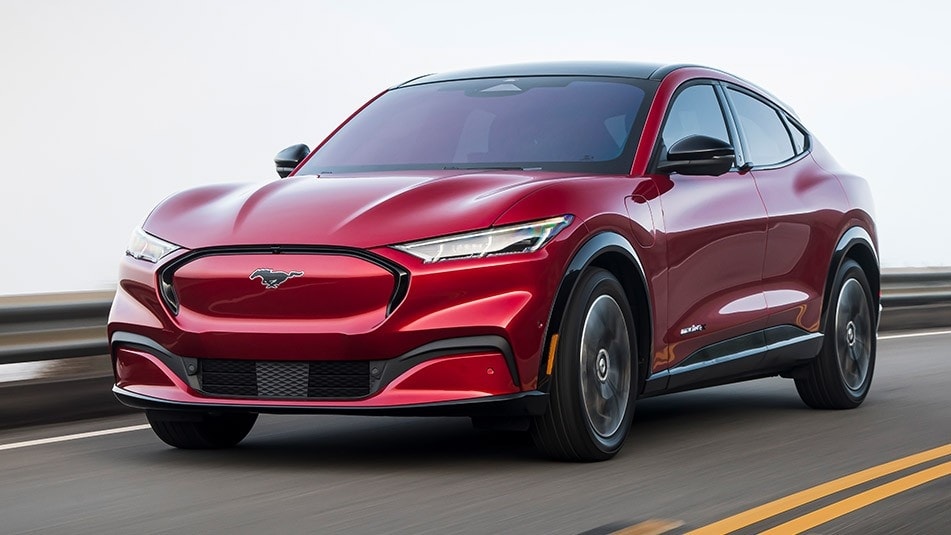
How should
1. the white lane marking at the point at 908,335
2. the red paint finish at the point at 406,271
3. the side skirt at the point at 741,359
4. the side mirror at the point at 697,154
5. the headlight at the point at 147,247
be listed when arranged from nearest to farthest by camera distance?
the red paint finish at the point at 406,271, the headlight at the point at 147,247, the side mirror at the point at 697,154, the side skirt at the point at 741,359, the white lane marking at the point at 908,335

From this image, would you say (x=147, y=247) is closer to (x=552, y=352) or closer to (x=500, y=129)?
(x=552, y=352)

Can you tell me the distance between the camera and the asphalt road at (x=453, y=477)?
5.50 metres

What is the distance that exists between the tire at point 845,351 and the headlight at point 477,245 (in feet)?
10.5

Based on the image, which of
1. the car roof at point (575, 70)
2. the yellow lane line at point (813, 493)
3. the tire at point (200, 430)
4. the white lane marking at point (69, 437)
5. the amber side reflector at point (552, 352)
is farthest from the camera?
the car roof at point (575, 70)

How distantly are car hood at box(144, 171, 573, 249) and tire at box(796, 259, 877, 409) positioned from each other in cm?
271

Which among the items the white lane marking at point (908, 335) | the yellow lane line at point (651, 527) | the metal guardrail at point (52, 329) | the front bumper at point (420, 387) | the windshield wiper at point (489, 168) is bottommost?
the white lane marking at point (908, 335)

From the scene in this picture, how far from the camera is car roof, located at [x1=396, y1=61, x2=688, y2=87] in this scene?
26.1 feet

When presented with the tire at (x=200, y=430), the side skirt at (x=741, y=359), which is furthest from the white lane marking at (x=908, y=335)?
the tire at (x=200, y=430)

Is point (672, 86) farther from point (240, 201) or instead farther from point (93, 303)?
point (93, 303)

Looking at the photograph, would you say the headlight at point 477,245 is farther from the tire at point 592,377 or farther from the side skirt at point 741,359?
the side skirt at point 741,359

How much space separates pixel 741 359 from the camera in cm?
802

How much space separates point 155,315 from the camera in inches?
259

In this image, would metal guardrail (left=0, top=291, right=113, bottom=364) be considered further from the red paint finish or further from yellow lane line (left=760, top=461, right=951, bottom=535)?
yellow lane line (left=760, top=461, right=951, bottom=535)

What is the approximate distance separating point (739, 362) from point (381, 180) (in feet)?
7.07
